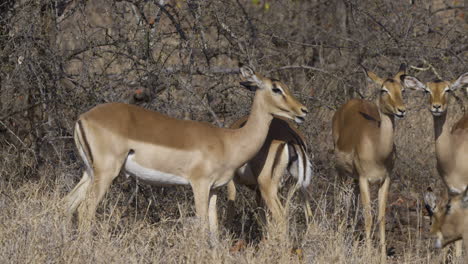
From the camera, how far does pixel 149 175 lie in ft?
20.1

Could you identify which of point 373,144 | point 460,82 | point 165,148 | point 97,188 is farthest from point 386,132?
point 97,188

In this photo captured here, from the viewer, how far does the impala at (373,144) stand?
693cm

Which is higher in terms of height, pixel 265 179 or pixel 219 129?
pixel 219 129

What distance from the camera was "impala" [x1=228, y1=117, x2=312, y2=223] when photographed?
672cm

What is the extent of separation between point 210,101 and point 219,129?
137 cm

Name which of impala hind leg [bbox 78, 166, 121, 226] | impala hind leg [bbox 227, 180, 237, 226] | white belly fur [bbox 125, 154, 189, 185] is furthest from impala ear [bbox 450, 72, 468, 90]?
impala hind leg [bbox 78, 166, 121, 226]

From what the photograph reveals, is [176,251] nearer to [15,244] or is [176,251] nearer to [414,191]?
[15,244]

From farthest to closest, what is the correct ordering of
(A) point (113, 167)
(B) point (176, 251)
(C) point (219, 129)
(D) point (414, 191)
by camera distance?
1. (D) point (414, 191)
2. (C) point (219, 129)
3. (A) point (113, 167)
4. (B) point (176, 251)

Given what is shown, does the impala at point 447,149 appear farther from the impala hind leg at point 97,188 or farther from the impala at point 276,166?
the impala hind leg at point 97,188

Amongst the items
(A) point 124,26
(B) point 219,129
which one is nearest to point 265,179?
(B) point 219,129

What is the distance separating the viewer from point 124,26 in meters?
7.36

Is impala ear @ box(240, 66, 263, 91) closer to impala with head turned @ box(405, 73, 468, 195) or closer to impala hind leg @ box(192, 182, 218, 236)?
impala hind leg @ box(192, 182, 218, 236)

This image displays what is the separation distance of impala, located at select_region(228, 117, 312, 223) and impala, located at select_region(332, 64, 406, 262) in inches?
21.9

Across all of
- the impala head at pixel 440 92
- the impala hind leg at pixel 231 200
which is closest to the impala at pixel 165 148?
the impala hind leg at pixel 231 200
